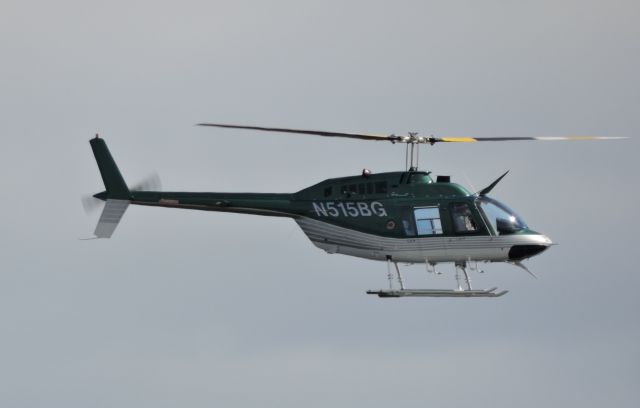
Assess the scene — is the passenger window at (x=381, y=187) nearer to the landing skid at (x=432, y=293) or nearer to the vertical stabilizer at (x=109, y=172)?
the landing skid at (x=432, y=293)

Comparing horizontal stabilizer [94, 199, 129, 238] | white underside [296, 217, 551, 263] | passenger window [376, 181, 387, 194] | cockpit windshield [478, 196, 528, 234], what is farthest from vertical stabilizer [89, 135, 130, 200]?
cockpit windshield [478, 196, 528, 234]

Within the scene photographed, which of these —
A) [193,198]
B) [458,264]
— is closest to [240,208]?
[193,198]

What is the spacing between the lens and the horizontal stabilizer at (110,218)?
168 ft

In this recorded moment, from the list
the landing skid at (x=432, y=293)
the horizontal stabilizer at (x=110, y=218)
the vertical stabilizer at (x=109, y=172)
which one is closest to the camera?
the landing skid at (x=432, y=293)

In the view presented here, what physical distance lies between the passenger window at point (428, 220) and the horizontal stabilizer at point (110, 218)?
35.9ft

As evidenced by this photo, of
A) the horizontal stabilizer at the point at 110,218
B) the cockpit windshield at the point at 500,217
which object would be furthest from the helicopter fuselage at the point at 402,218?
the horizontal stabilizer at the point at 110,218

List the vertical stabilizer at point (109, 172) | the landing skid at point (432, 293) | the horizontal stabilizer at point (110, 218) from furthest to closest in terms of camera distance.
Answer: the vertical stabilizer at point (109, 172), the horizontal stabilizer at point (110, 218), the landing skid at point (432, 293)

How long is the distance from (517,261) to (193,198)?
11485 millimetres

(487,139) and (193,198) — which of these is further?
(193,198)

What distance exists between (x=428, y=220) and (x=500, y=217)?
2.39 meters

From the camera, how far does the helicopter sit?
47062 millimetres

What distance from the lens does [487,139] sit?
153ft

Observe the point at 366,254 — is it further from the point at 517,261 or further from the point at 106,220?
the point at 106,220

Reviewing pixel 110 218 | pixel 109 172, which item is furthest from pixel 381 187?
pixel 109 172
